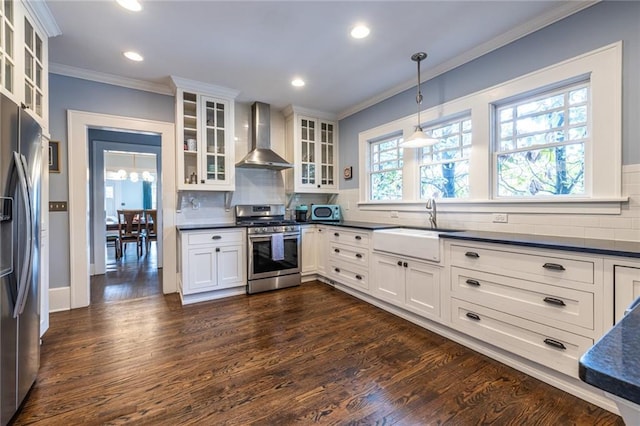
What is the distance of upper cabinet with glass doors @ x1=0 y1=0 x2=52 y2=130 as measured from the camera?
183 cm

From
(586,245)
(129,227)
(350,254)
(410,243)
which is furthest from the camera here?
(129,227)

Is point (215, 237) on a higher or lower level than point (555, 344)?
higher

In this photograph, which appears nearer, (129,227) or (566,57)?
(566,57)

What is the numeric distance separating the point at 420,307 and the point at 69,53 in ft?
13.6

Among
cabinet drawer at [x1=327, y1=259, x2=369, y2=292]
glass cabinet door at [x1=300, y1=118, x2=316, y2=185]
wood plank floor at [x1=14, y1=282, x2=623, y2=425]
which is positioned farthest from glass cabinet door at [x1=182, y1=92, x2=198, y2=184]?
cabinet drawer at [x1=327, y1=259, x2=369, y2=292]

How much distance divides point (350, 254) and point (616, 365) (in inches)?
124

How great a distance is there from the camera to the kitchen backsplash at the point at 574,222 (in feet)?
6.17

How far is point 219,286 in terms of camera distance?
3.47m

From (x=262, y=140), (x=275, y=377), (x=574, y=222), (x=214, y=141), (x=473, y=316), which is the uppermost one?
(x=262, y=140)

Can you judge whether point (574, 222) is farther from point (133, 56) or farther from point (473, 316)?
point (133, 56)

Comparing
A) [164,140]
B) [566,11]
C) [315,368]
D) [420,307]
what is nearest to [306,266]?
[420,307]

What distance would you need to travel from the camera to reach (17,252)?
1507 mm

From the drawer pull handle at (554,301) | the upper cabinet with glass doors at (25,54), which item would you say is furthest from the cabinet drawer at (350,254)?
the upper cabinet with glass doors at (25,54)

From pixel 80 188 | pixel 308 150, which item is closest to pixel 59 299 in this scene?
pixel 80 188
